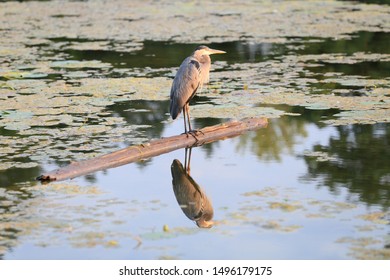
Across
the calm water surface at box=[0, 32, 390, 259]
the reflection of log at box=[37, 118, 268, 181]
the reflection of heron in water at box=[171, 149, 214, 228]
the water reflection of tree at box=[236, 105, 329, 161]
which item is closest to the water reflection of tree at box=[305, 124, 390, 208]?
the calm water surface at box=[0, 32, 390, 259]

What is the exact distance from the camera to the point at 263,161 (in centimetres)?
613

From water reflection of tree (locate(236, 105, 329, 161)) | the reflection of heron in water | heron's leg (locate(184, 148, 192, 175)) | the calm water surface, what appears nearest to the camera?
the calm water surface

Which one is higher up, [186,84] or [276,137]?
[186,84]

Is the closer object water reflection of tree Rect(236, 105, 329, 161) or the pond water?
the pond water

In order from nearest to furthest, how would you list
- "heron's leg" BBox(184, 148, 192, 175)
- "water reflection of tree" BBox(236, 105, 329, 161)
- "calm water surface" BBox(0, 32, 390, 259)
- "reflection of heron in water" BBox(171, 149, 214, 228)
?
"calm water surface" BBox(0, 32, 390, 259)
"reflection of heron in water" BBox(171, 149, 214, 228)
"heron's leg" BBox(184, 148, 192, 175)
"water reflection of tree" BBox(236, 105, 329, 161)

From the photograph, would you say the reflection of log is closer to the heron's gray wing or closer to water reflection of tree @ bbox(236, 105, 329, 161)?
water reflection of tree @ bbox(236, 105, 329, 161)

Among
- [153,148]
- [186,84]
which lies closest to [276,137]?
[186,84]

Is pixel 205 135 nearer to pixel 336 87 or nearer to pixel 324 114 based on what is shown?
pixel 324 114

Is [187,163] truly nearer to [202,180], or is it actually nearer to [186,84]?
[202,180]

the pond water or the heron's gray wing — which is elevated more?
the heron's gray wing

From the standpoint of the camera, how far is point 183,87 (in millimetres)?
6340

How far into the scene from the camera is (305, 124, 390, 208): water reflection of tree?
207 inches

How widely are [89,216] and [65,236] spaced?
1.10 ft

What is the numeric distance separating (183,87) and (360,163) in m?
1.43
